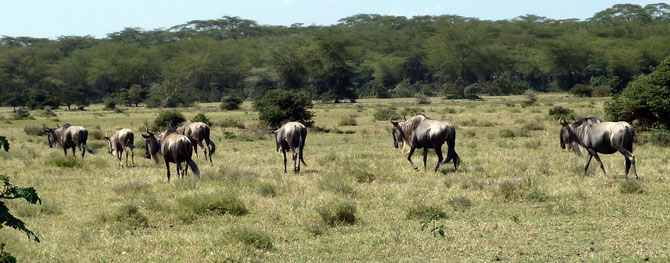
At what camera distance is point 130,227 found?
35.5 ft

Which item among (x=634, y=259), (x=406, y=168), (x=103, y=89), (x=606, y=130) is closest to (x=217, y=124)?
(x=406, y=168)

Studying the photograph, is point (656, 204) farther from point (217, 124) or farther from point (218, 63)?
point (218, 63)

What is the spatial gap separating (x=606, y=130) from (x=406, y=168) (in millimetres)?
5144

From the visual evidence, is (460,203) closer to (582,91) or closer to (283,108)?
(283,108)

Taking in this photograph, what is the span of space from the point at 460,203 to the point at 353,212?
218 centimetres

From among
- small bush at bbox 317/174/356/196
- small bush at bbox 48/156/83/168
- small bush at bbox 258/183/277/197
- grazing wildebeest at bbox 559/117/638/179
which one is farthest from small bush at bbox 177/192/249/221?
small bush at bbox 48/156/83/168

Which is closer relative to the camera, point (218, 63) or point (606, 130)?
point (606, 130)

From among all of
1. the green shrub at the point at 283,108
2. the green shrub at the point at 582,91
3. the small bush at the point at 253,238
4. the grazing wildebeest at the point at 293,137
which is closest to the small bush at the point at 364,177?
the grazing wildebeest at the point at 293,137

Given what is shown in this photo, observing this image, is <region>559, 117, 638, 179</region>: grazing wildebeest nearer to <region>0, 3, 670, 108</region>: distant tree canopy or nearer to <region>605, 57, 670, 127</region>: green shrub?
<region>605, 57, 670, 127</region>: green shrub

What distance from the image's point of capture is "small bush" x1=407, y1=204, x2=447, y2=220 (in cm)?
1098

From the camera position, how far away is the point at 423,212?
1115 cm

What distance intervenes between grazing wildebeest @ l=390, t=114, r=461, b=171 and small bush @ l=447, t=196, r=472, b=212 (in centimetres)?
365

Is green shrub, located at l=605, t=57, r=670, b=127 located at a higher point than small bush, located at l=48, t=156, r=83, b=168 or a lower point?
higher

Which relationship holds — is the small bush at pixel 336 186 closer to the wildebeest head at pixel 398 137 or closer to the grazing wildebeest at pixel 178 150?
the grazing wildebeest at pixel 178 150
